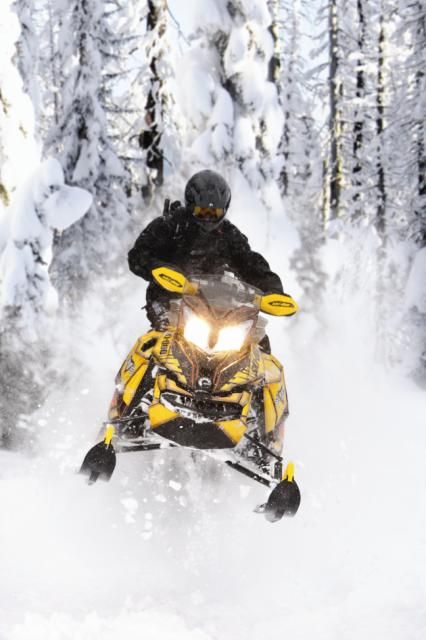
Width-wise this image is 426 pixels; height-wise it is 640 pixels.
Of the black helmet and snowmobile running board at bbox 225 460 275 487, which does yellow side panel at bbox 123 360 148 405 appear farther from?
the black helmet

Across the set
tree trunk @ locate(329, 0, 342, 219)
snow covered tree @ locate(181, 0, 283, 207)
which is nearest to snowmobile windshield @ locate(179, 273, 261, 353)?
snow covered tree @ locate(181, 0, 283, 207)

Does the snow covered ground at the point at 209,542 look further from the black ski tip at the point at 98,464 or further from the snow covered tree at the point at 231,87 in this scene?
the snow covered tree at the point at 231,87

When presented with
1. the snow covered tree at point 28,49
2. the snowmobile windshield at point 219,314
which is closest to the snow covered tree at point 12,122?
the snowmobile windshield at point 219,314

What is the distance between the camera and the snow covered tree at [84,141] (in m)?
16.2

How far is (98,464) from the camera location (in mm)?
5176

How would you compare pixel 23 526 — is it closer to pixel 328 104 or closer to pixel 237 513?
pixel 237 513

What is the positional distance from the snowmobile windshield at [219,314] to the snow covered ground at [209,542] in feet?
5.38

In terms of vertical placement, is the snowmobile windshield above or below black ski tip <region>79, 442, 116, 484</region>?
above

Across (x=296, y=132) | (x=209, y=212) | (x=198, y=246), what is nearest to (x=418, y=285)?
(x=198, y=246)

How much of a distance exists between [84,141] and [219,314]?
1258cm

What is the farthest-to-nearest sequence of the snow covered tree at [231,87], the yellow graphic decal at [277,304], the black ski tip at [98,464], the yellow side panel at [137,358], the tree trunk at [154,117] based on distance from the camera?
the tree trunk at [154,117] → the snow covered tree at [231,87] → the yellow side panel at [137,358] → the yellow graphic decal at [277,304] → the black ski tip at [98,464]

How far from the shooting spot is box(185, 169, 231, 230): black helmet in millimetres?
5527

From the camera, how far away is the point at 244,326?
5.09 meters

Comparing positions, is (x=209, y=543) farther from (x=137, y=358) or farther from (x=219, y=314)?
(x=219, y=314)
